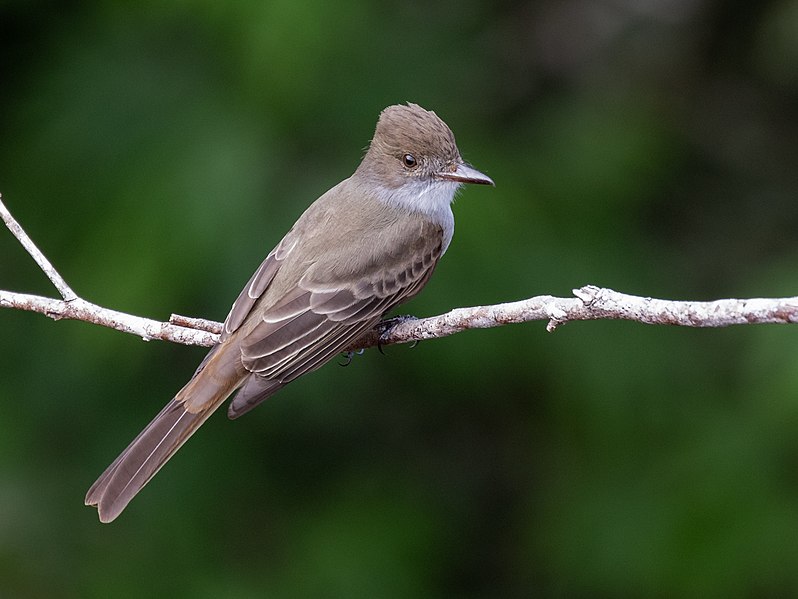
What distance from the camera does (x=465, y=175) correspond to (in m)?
5.14

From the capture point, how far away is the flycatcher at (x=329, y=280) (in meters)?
4.60

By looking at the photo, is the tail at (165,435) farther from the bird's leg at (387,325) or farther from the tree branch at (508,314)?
the bird's leg at (387,325)

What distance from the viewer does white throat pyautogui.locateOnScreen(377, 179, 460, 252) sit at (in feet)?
17.2

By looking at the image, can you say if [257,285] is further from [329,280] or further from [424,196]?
[424,196]

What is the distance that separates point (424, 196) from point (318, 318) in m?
0.81

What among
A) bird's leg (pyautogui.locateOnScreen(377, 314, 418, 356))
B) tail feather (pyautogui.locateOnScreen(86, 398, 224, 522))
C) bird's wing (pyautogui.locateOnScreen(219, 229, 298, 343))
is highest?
bird's wing (pyautogui.locateOnScreen(219, 229, 298, 343))

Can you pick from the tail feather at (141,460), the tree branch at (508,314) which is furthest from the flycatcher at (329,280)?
the tree branch at (508,314)

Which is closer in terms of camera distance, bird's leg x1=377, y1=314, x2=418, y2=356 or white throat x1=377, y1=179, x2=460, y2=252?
bird's leg x1=377, y1=314, x2=418, y2=356

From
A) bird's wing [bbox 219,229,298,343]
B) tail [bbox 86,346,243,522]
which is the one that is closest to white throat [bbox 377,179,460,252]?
bird's wing [bbox 219,229,298,343]

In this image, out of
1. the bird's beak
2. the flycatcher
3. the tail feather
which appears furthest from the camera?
the bird's beak

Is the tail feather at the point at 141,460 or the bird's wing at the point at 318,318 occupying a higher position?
the bird's wing at the point at 318,318

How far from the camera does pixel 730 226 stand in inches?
262

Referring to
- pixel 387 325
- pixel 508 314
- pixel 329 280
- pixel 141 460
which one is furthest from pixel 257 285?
pixel 508 314

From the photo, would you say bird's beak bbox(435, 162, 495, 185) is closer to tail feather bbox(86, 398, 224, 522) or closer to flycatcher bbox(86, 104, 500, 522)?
flycatcher bbox(86, 104, 500, 522)
